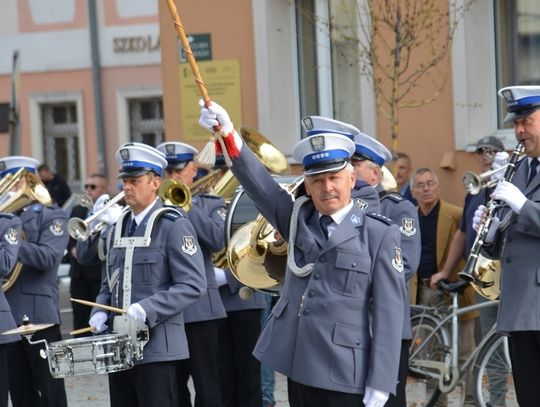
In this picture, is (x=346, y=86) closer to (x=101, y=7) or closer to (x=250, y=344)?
(x=250, y=344)

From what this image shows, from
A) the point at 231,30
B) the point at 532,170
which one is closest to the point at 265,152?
the point at 532,170

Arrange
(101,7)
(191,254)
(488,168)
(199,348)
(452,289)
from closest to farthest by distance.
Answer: (191,254) < (199,348) < (452,289) < (488,168) < (101,7)

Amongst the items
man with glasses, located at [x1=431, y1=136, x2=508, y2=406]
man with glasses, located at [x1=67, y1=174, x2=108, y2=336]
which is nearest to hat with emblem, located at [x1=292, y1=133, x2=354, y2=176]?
man with glasses, located at [x1=431, y1=136, x2=508, y2=406]

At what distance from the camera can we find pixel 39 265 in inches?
376

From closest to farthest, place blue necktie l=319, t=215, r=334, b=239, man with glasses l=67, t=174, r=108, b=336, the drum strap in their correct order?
blue necktie l=319, t=215, r=334, b=239, the drum strap, man with glasses l=67, t=174, r=108, b=336

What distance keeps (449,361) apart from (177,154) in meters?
2.33

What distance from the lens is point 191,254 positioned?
7828mm

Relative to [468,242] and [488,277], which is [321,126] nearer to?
[488,277]

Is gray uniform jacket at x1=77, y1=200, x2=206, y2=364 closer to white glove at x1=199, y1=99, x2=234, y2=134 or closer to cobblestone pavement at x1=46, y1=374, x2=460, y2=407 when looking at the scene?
white glove at x1=199, y1=99, x2=234, y2=134

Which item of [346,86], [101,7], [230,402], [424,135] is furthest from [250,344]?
[101,7]

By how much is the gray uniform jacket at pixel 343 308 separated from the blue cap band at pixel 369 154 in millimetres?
1364

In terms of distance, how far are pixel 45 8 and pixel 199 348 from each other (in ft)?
53.4

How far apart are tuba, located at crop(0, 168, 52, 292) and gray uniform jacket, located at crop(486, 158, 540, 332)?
12.3ft

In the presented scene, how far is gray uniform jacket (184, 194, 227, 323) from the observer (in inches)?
356
